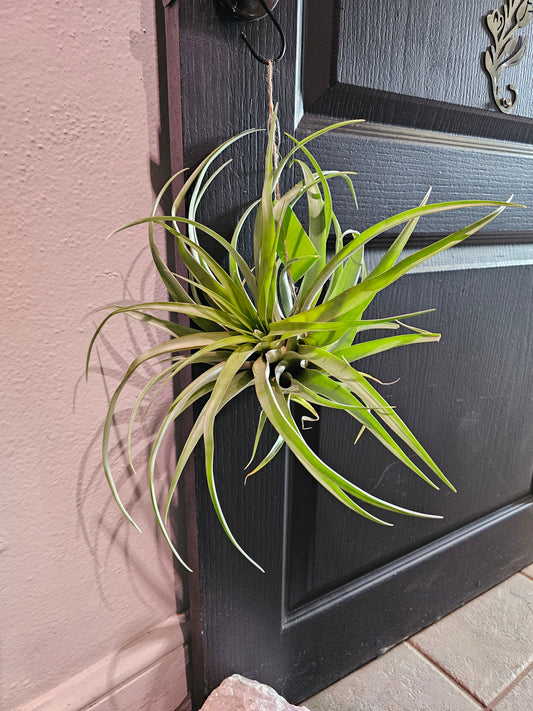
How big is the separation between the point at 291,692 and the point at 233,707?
18 centimetres

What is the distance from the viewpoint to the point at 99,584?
2.22ft

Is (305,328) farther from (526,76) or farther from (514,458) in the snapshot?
(514,458)

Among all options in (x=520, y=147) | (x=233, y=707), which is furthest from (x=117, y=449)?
(x=520, y=147)

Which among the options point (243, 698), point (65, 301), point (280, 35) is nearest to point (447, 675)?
point (243, 698)

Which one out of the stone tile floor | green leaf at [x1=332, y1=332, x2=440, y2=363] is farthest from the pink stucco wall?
the stone tile floor

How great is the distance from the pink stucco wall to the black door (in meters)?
0.08

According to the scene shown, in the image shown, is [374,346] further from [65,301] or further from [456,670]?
[456,670]

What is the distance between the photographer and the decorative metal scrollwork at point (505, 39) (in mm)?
702

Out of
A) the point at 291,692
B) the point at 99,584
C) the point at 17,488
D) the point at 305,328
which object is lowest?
the point at 291,692

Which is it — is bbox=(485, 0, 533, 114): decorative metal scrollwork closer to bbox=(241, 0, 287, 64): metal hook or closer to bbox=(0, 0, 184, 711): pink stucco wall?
bbox=(241, 0, 287, 64): metal hook

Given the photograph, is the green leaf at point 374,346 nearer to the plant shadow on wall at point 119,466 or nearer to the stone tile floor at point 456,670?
the plant shadow on wall at point 119,466

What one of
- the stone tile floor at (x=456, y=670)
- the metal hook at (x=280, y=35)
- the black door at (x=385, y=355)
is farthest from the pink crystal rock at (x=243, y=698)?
the metal hook at (x=280, y=35)

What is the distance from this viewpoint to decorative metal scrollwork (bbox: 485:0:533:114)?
70cm

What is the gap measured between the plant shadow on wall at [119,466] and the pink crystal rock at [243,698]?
6.7 inches
